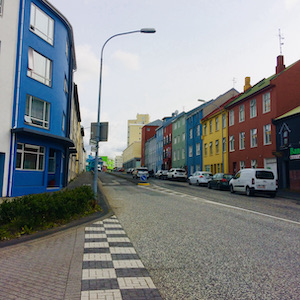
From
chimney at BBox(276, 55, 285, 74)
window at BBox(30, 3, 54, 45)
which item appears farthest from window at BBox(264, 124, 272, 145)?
window at BBox(30, 3, 54, 45)

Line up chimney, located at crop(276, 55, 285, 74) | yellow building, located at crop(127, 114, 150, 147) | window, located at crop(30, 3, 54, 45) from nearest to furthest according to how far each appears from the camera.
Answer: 1. window, located at crop(30, 3, 54, 45)
2. chimney, located at crop(276, 55, 285, 74)
3. yellow building, located at crop(127, 114, 150, 147)

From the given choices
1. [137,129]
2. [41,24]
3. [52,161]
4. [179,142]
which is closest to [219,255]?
[52,161]

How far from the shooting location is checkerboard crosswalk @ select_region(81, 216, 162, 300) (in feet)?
11.8

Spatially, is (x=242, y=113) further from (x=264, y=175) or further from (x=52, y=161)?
(x=52, y=161)

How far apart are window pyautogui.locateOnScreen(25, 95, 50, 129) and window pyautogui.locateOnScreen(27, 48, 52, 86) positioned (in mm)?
1373

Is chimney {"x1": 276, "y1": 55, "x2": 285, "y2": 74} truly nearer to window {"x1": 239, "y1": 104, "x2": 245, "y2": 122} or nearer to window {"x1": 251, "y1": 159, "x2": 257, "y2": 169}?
window {"x1": 239, "y1": 104, "x2": 245, "y2": 122}

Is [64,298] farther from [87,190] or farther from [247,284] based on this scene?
[87,190]

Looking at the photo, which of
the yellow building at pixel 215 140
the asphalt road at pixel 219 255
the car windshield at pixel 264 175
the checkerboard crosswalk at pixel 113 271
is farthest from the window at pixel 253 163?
the checkerboard crosswalk at pixel 113 271

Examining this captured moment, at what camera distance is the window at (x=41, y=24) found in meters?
17.9

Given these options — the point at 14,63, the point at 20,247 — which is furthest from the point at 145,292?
the point at 14,63

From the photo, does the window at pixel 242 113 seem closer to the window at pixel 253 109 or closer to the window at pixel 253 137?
the window at pixel 253 109

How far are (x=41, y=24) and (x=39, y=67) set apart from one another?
2.78 m

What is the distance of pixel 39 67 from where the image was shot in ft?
60.5

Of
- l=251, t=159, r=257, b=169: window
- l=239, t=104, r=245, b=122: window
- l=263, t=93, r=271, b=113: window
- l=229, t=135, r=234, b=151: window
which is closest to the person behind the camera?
l=263, t=93, r=271, b=113: window
